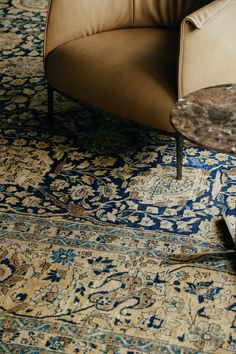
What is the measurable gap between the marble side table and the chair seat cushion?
30cm

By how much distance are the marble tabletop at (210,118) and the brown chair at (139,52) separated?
0.84 ft

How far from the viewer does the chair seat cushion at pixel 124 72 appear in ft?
7.67

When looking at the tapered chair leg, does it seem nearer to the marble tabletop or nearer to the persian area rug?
the persian area rug

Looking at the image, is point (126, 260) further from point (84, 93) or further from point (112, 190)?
point (84, 93)

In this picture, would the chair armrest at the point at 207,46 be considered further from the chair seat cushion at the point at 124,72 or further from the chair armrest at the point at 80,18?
the chair armrest at the point at 80,18

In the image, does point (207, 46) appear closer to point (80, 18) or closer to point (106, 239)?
point (80, 18)

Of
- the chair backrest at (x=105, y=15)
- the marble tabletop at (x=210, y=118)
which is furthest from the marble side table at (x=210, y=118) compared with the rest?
the chair backrest at (x=105, y=15)

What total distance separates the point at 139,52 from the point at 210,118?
2.29ft

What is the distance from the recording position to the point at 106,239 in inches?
85.1

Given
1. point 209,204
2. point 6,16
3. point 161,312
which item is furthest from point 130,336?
point 6,16

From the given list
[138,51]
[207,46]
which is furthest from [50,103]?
Result: [207,46]

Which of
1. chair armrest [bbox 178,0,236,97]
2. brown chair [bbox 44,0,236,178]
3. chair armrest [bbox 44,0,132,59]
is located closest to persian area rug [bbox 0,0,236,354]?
brown chair [bbox 44,0,236,178]

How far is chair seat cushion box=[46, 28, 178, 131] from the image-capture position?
7.67 ft

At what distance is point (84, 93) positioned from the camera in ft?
8.30
